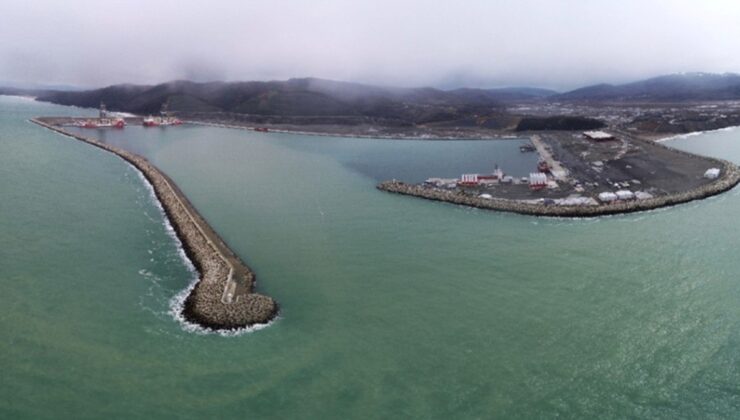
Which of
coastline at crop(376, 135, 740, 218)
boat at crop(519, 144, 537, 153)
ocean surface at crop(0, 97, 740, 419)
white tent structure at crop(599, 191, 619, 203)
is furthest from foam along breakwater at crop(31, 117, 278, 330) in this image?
boat at crop(519, 144, 537, 153)

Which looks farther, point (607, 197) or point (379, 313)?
point (607, 197)

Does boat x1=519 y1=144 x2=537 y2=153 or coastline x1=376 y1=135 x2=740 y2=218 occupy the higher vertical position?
boat x1=519 y1=144 x2=537 y2=153

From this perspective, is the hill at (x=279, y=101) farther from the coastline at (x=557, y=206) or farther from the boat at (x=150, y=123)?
the coastline at (x=557, y=206)

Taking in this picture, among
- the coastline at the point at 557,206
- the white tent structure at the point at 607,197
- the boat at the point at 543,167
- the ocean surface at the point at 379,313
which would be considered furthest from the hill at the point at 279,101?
the ocean surface at the point at 379,313

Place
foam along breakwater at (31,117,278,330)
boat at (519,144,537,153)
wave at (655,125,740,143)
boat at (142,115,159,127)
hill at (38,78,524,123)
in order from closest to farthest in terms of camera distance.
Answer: foam along breakwater at (31,117,278,330), boat at (519,144,537,153), wave at (655,125,740,143), boat at (142,115,159,127), hill at (38,78,524,123)

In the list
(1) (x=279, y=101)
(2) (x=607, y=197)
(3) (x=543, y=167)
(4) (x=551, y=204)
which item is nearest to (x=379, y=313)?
(4) (x=551, y=204)

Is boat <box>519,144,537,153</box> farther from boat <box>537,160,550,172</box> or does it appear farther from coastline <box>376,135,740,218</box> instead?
coastline <box>376,135,740,218</box>

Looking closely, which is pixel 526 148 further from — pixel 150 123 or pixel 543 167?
pixel 150 123
